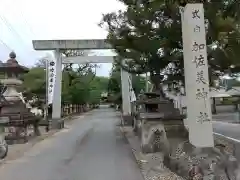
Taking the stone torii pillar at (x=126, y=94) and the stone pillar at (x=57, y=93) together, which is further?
the stone torii pillar at (x=126, y=94)

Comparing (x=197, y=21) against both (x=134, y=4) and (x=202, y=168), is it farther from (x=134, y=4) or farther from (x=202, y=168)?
(x=134, y=4)

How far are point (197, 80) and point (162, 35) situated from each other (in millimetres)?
5075

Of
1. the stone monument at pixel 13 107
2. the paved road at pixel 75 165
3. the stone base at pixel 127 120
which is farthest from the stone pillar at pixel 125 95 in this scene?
the paved road at pixel 75 165

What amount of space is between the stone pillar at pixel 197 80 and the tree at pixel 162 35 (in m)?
3.23

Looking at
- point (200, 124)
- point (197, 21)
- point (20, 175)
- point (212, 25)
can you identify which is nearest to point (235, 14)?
point (212, 25)

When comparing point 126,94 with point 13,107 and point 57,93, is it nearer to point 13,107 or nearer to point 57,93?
point 57,93

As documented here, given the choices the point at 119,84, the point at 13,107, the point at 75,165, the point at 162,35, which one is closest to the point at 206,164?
the point at 75,165

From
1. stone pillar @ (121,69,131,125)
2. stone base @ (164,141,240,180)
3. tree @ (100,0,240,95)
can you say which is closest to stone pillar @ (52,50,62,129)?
stone pillar @ (121,69,131,125)

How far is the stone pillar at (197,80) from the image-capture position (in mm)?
7695

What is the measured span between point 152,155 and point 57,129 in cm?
1630

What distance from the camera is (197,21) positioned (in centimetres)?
784

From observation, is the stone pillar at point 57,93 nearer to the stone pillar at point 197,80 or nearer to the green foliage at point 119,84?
the stone pillar at point 197,80

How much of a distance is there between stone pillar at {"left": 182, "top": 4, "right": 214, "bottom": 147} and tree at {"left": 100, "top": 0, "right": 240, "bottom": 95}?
323cm

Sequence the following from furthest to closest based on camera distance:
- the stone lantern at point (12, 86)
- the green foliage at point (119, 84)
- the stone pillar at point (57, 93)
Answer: the green foliage at point (119, 84)
the stone pillar at point (57, 93)
the stone lantern at point (12, 86)
